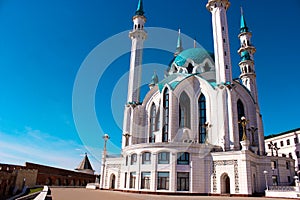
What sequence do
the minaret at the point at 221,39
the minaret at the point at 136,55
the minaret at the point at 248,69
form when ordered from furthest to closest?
the minaret at the point at 248,69 < the minaret at the point at 136,55 < the minaret at the point at 221,39

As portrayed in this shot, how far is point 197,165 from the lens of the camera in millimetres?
25438

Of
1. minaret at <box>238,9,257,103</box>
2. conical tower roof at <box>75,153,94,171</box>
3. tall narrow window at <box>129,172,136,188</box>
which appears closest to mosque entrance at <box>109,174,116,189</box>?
tall narrow window at <box>129,172,136,188</box>

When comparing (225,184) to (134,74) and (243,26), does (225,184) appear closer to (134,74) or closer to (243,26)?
(134,74)

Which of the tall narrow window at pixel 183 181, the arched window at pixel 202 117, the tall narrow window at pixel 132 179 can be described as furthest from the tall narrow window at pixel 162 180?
the arched window at pixel 202 117

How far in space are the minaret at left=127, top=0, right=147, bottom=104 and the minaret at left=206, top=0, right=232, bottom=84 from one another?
12428mm

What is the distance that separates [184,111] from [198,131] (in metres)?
3.44

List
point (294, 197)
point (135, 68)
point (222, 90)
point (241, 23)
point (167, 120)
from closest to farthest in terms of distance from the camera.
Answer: point (294, 197) → point (222, 90) → point (167, 120) → point (135, 68) → point (241, 23)

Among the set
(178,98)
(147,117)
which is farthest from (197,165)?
(147,117)

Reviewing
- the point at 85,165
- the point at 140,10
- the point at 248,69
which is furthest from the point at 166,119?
the point at 85,165

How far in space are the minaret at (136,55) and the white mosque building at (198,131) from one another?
171mm

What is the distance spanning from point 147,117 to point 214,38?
1561 centimetres

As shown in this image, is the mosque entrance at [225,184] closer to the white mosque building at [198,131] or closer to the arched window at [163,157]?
the white mosque building at [198,131]

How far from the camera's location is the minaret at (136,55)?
39.7 m

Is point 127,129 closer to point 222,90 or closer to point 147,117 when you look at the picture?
point 147,117
